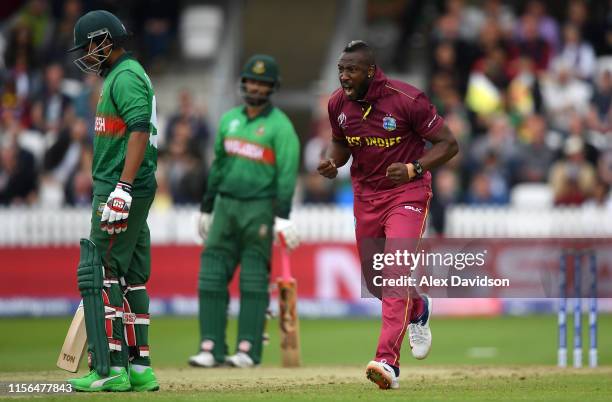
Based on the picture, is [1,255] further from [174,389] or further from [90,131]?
[174,389]

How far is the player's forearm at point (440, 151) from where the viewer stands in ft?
35.4

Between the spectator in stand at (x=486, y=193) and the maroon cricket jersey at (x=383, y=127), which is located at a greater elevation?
the spectator in stand at (x=486, y=193)

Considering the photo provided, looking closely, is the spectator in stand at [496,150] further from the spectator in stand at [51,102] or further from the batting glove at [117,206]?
the batting glove at [117,206]

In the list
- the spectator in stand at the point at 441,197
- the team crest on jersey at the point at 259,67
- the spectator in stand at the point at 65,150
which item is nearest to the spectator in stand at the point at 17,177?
the spectator in stand at the point at 65,150

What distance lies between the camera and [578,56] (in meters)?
26.6

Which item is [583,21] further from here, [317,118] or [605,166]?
[317,118]

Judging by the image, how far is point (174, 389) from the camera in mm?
10758

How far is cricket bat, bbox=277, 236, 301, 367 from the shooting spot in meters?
14.5

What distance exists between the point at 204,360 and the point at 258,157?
7.20 feet

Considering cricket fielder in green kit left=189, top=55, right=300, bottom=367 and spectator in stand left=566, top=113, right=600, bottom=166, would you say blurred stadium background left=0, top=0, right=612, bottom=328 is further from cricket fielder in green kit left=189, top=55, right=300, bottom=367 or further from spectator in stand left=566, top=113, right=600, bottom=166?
cricket fielder in green kit left=189, top=55, right=300, bottom=367

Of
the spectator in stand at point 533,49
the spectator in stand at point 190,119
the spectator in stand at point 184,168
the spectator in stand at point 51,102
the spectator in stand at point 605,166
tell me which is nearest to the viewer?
the spectator in stand at point 184,168

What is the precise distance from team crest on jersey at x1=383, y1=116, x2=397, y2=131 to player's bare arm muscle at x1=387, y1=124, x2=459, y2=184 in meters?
0.29

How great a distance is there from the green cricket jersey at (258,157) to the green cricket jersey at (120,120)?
3722 mm

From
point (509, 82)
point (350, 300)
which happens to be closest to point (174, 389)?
point (350, 300)
